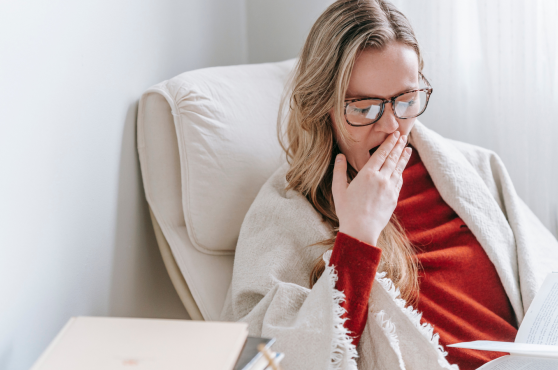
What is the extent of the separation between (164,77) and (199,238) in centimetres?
41

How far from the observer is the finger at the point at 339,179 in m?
0.90

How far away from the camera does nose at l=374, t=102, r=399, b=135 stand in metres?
0.91

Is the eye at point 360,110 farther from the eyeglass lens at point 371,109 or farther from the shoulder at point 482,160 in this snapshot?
the shoulder at point 482,160

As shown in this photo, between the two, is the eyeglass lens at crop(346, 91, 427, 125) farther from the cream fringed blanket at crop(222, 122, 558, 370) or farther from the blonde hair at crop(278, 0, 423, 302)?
the cream fringed blanket at crop(222, 122, 558, 370)

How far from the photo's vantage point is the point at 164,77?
1.16 m

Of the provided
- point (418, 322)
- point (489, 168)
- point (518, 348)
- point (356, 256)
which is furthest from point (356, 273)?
point (489, 168)

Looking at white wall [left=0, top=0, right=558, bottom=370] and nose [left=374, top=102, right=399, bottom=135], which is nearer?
white wall [left=0, top=0, right=558, bottom=370]

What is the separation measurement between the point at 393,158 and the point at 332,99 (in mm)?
168

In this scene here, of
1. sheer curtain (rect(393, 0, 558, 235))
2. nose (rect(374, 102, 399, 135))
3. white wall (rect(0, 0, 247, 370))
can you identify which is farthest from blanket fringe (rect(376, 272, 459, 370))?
sheer curtain (rect(393, 0, 558, 235))

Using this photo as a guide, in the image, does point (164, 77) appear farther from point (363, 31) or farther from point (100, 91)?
point (363, 31)

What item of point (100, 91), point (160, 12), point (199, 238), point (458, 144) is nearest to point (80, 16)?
point (100, 91)

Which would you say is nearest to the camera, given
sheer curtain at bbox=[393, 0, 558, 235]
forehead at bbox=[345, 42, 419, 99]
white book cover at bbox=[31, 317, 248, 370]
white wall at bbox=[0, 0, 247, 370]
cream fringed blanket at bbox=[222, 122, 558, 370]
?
white book cover at bbox=[31, 317, 248, 370]

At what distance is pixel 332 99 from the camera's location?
914 millimetres

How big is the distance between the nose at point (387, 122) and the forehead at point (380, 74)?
28 mm
